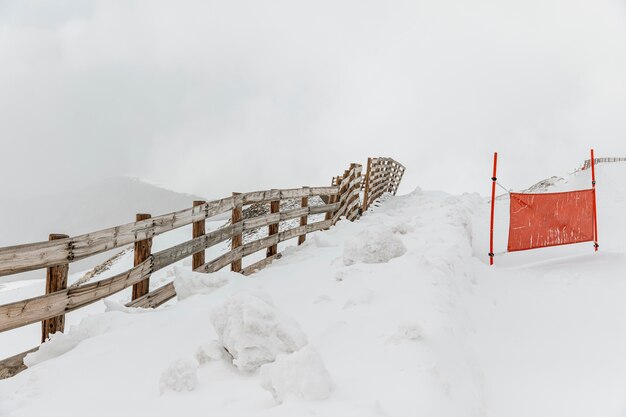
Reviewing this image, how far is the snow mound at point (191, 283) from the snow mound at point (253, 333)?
204 cm

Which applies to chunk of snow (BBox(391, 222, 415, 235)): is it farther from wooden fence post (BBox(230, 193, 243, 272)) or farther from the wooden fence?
wooden fence post (BBox(230, 193, 243, 272))

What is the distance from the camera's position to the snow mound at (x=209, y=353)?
2930mm

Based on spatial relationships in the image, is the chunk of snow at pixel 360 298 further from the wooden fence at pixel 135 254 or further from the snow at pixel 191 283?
the wooden fence at pixel 135 254

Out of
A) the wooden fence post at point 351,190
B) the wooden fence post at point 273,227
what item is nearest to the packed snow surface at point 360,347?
the wooden fence post at point 273,227

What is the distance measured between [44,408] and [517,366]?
3498 millimetres

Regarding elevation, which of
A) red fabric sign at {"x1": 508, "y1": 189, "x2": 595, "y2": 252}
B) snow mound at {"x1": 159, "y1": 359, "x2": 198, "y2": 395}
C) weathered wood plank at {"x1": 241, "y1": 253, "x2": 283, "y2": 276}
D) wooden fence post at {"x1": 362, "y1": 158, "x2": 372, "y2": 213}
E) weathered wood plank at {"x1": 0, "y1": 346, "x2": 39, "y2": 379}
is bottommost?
weathered wood plank at {"x1": 0, "y1": 346, "x2": 39, "y2": 379}

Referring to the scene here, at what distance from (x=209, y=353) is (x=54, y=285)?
1652 mm

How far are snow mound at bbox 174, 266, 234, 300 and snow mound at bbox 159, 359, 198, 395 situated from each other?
2295 millimetres

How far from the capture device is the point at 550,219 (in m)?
6.72

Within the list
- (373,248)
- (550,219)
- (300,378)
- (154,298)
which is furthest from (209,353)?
(550,219)

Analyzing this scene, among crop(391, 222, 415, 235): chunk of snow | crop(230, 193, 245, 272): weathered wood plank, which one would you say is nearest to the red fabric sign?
crop(391, 222, 415, 235): chunk of snow

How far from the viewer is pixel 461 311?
4.14 m

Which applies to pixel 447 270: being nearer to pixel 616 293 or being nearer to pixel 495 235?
pixel 616 293

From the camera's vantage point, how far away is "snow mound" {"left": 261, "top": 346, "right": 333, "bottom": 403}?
2291 millimetres
